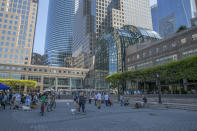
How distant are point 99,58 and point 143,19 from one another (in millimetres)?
A: 77829

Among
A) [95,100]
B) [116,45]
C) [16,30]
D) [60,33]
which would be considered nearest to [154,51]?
[116,45]

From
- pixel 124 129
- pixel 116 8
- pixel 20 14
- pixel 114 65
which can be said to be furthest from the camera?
pixel 116 8

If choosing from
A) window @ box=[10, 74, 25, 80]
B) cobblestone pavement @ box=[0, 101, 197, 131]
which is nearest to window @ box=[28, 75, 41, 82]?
window @ box=[10, 74, 25, 80]

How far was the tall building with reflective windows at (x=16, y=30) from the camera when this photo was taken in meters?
80.2

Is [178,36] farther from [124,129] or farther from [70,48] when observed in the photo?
[70,48]

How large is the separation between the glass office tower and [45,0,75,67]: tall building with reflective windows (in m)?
101

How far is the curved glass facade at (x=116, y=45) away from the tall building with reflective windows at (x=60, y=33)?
7758 centimetres

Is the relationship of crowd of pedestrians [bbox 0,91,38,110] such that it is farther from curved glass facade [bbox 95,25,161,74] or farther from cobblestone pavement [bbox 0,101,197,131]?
curved glass facade [bbox 95,25,161,74]

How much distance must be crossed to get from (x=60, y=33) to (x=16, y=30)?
64.3 metres

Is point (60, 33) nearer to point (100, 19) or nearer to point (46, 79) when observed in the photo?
point (100, 19)

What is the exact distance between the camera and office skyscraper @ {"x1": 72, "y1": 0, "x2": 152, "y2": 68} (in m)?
106

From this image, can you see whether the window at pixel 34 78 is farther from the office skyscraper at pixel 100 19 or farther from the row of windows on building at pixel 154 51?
the row of windows on building at pixel 154 51

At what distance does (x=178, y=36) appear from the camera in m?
37.7

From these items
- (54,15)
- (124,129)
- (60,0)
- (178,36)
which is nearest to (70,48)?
(54,15)
